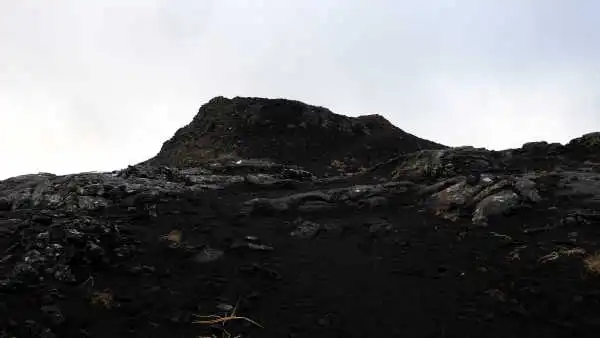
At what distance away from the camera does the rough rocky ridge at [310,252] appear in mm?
12000

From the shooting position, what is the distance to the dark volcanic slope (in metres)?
41.0

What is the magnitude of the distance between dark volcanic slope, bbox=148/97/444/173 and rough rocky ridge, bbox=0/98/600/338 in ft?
58.8

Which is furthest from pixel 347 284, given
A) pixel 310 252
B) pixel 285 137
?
pixel 285 137

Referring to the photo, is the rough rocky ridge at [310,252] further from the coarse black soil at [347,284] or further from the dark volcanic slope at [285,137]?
the dark volcanic slope at [285,137]

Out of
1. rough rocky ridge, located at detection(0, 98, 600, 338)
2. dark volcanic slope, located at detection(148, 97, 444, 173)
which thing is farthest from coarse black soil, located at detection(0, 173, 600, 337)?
dark volcanic slope, located at detection(148, 97, 444, 173)

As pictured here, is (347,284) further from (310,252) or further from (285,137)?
(285,137)

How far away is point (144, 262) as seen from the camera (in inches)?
582

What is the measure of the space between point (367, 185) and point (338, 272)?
6845 millimetres

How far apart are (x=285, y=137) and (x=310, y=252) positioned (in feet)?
92.1

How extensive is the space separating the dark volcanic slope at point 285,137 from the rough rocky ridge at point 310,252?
17.9 metres

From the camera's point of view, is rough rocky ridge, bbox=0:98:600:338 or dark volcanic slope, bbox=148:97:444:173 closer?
rough rocky ridge, bbox=0:98:600:338

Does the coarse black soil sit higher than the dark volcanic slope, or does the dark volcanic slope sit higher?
the dark volcanic slope

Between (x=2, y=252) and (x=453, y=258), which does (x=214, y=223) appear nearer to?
(x=2, y=252)

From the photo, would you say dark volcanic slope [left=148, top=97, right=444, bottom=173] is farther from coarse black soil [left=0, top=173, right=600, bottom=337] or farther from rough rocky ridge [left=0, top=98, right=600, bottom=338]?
coarse black soil [left=0, top=173, right=600, bottom=337]
